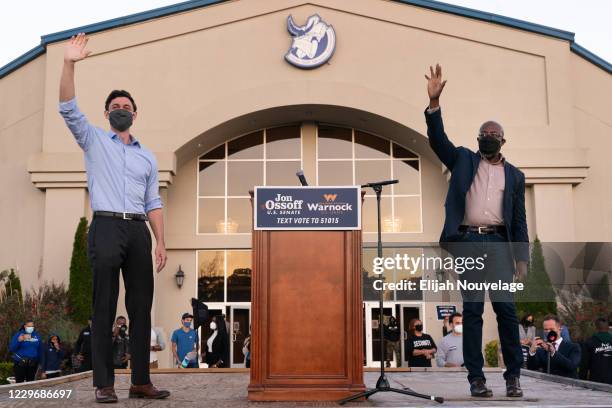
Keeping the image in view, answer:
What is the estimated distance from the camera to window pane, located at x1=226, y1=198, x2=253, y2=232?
23.0 meters

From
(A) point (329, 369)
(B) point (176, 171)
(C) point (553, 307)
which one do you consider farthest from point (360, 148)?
(A) point (329, 369)

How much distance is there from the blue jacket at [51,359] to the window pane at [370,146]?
11965mm

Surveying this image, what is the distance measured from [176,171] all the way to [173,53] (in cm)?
373

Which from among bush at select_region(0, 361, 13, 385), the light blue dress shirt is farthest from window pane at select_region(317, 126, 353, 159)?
the light blue dress shirt

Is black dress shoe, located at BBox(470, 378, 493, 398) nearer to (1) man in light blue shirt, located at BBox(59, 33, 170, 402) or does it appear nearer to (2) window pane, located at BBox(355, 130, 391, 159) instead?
(1) man in light blue shirt, located at BBox(59, 33, 170, 402)

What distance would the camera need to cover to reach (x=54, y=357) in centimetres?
1483

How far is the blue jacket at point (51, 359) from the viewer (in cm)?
1454

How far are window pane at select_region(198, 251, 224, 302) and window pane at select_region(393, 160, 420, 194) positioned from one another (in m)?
6.25

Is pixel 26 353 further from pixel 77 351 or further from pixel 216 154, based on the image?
pixel 216 154

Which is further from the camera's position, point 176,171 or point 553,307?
point 176,171

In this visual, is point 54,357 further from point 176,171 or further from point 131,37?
point 131,37

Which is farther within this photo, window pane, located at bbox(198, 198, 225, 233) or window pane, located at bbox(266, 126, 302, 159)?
window pane, located at bbox(266, 126, 302, 159)

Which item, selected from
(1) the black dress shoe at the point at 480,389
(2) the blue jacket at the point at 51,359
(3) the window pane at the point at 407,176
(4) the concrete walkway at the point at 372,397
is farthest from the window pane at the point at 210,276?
(1) the black dress shoe at the point at 480,389

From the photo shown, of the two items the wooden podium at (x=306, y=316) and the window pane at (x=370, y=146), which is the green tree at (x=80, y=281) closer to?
the window pane at (x=370, y=146)
